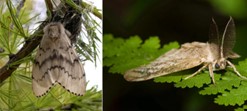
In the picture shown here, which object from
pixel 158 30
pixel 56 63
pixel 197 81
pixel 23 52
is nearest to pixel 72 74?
pixel 56 63

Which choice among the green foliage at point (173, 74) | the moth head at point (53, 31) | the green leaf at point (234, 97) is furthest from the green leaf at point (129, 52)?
the green leaf at point (234, 97)

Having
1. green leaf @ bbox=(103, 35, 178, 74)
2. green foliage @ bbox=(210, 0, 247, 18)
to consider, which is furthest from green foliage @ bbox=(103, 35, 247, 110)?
green foliage @ bbox=(210, 0, 247, 18)

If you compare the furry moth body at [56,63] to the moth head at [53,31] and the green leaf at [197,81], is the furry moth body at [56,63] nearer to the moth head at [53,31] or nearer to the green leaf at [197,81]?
the moth head at [53,31]

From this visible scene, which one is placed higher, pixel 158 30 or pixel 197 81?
pixel 158 30

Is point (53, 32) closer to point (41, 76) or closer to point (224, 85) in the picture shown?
point (41, 76)

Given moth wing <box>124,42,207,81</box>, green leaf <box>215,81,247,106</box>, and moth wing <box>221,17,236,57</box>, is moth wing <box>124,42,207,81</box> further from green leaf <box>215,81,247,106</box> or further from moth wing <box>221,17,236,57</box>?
green leaf <box>215,81,247,106</box>

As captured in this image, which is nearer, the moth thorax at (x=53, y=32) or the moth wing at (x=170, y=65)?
the moth wing at (x=170, y=65)
